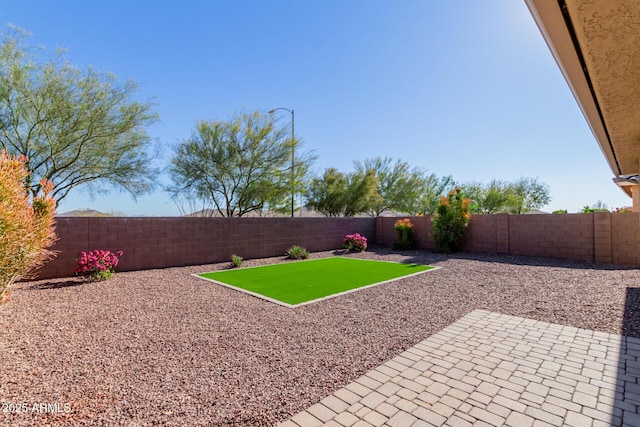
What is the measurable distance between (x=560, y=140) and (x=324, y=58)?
11.0 metres

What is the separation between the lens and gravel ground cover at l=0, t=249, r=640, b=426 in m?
2.33

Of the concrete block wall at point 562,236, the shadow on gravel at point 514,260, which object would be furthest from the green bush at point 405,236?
the shadow on gravel at point 514,260

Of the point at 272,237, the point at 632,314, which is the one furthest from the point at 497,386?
the point at 272,237

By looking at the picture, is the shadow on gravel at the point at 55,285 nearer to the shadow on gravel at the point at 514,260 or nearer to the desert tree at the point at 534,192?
the shadow on gravel at the point at 514,260

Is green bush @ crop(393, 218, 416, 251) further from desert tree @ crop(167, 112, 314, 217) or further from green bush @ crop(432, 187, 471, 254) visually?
desert tree @ crop(167, 112, 314, 217)

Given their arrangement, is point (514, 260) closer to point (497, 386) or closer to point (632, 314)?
point (632, 314)

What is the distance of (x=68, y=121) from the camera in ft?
29.0

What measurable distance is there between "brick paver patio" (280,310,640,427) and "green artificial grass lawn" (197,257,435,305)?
106 inches

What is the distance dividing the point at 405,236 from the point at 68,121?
12.8 meters

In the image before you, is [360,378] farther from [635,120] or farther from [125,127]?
[125,127]

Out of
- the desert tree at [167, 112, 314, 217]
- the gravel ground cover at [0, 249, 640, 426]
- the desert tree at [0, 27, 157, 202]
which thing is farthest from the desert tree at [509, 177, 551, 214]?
the desert tree at [0, 27, 157, 202]

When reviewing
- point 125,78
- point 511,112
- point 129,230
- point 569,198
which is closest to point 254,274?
point 129,230

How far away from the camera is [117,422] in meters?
2.08

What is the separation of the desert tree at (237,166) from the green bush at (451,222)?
273 inches
